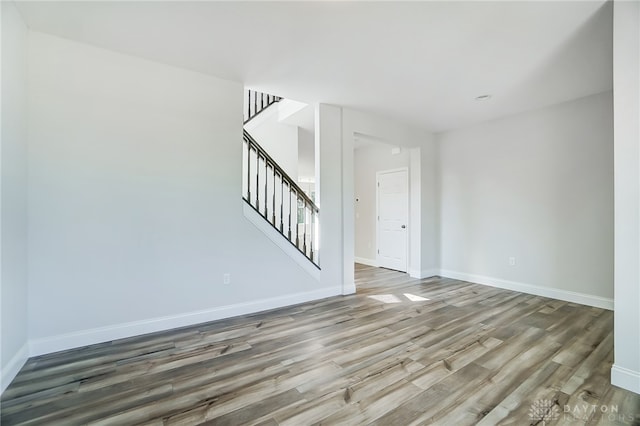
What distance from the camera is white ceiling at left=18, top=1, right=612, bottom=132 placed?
2.23 m

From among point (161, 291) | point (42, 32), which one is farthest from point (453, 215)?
point (42, 32)

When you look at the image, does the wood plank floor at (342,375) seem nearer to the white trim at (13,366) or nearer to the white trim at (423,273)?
the white trim at (13,366)

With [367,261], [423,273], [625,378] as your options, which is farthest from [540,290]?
[367,261]

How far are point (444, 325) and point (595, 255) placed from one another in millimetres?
2425

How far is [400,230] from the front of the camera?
5.93 meters

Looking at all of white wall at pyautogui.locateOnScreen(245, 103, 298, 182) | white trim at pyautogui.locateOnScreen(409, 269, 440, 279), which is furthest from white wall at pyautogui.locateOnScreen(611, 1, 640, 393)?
white wall at pyautogui.locateOnScreen(245, 103, 298, 182)

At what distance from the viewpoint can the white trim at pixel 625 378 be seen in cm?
195

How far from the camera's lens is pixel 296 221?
14.6 feet

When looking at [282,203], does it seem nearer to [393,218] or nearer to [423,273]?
[393,218]

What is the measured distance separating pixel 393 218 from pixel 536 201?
2.47 metres

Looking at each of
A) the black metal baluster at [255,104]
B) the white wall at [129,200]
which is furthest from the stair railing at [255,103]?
the white wall at [129,200]

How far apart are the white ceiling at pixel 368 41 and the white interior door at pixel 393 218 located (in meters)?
2.42

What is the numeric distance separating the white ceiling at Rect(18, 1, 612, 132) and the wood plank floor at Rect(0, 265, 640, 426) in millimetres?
2750

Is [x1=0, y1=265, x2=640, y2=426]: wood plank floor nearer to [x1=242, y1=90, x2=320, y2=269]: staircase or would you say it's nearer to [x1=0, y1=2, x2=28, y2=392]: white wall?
[x1=0, y1=2, x2=28, y2=392]: white wall
